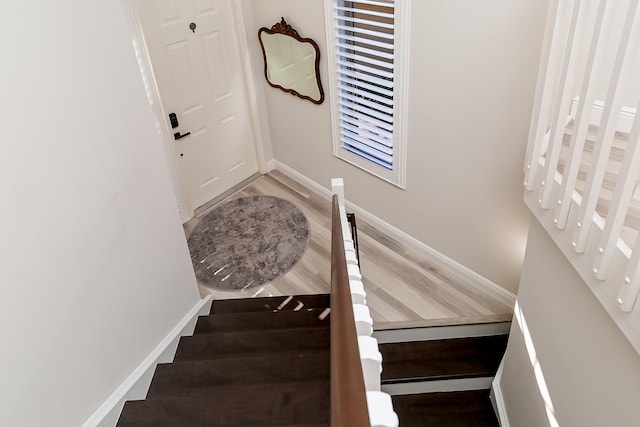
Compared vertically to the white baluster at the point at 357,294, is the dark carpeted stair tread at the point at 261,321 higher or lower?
lower

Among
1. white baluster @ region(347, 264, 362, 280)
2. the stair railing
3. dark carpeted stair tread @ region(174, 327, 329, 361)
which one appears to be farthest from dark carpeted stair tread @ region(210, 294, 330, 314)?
the stair railing

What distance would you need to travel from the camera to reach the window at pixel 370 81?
3221mm

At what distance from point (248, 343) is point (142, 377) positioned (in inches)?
23.4

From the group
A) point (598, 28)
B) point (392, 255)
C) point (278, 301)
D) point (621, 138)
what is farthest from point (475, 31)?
point (278, 301)

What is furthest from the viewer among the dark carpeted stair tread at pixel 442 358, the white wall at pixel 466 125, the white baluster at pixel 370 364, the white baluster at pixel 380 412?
the dark carpeted stair tread at pixel 442 358

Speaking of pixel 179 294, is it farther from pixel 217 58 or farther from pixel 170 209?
pixel 217 58

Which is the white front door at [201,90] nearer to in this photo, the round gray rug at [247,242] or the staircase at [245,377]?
the round gray rug at [247,242]

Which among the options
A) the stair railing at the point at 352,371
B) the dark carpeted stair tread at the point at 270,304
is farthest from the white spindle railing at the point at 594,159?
the dark carpeted stair tread at the point at 270,304

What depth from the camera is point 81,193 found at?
2.01 metres

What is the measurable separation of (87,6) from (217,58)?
243 cm

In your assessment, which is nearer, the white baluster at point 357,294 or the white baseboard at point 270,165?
the white baluster at point 357,294

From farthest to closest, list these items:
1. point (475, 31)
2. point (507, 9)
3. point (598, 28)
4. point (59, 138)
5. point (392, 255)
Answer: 1. point (392, 255)
2. point (475, 31)
3. point (507, 9)
4. point (59, 138)
5. point (598, 28)

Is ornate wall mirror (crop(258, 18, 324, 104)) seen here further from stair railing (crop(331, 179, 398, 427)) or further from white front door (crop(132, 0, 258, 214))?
stair railing (crop(331, 179, 398, 427))

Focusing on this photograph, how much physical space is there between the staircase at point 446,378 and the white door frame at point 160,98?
2.44 meters
